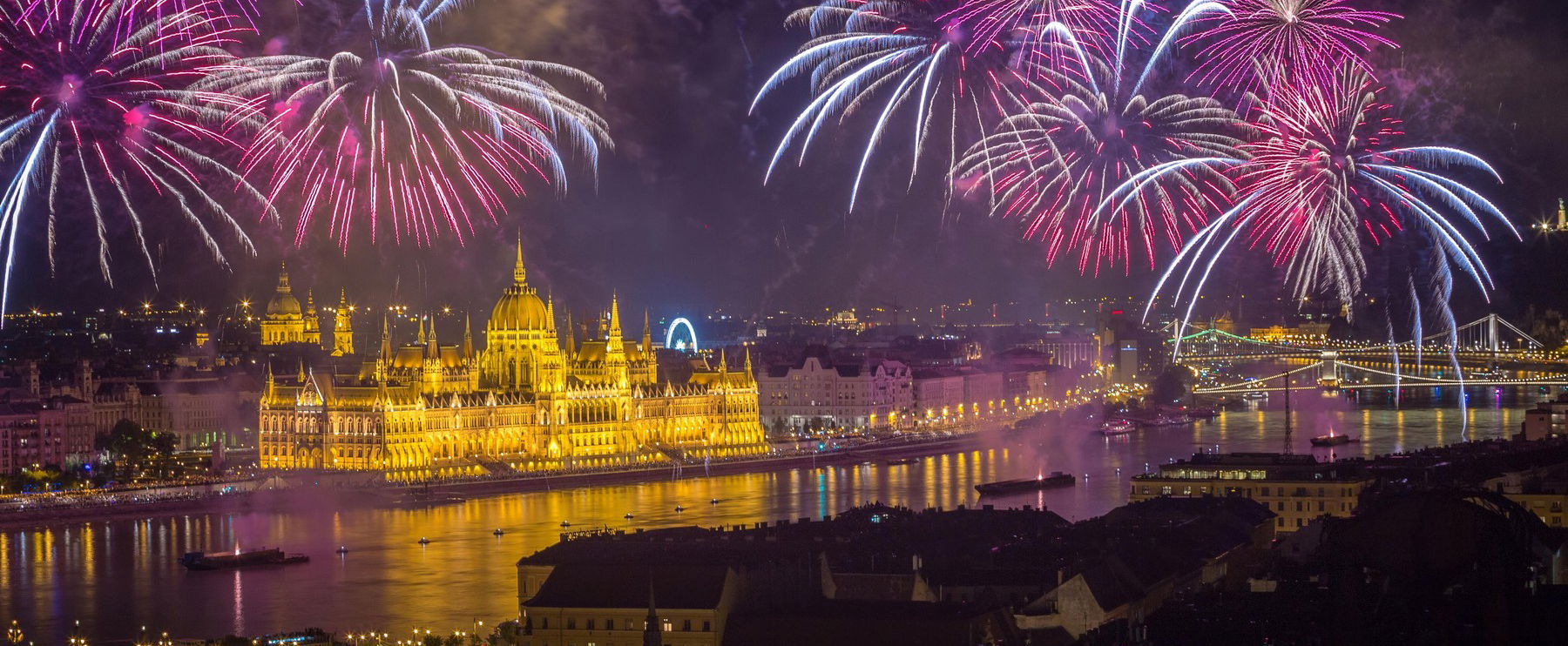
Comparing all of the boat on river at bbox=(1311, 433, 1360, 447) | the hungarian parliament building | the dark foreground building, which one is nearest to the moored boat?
the hungarian parliament building

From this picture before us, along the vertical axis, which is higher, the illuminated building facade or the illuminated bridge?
the illuminated bridge

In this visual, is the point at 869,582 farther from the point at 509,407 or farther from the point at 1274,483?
the point at 509,407

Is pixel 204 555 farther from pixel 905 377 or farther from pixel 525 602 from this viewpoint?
pixel 905 377

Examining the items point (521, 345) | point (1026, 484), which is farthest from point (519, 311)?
point (1026, 484)

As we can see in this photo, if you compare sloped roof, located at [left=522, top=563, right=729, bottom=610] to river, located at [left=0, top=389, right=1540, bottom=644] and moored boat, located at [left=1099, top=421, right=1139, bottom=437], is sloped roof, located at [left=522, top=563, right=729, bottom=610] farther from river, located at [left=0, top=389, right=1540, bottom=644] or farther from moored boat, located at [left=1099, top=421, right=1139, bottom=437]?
moored boat, located at [left=1099, top=421, right=1139, bottom=437]

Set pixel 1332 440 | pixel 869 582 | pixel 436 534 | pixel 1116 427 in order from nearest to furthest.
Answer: pixel 869 582
pixel 436 534
pixel 1332 440
pixel 1116 427

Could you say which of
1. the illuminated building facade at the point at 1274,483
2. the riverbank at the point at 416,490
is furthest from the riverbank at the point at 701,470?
the illuminated building facade at the point at 1274,483

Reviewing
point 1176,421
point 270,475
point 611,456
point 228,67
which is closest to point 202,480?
point 270,475
